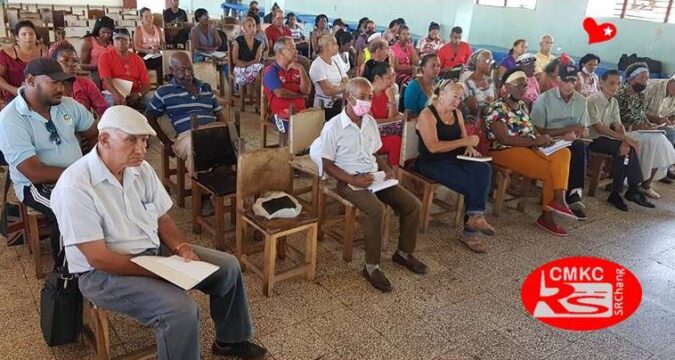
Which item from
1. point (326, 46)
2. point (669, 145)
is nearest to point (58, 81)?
point (326, 46)

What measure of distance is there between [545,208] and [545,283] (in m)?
0.85

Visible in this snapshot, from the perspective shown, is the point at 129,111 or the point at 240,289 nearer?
the point at 129,111

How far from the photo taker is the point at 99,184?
1.83m

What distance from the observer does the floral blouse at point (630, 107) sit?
4.75 meters

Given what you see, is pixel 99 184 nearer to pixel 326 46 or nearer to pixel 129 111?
pixel 129 111

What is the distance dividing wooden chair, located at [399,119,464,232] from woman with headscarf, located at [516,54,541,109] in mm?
1441

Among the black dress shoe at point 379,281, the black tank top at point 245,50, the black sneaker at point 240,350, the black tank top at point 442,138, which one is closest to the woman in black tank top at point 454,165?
the black tank top at point 442,138

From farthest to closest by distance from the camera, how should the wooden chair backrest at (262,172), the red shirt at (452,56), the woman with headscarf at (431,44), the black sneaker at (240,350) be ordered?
the woman with headscarf at (431,44), the red shirt at (452,56), the wooden chair backrest at (262,172), the black sneaker at (240,350)

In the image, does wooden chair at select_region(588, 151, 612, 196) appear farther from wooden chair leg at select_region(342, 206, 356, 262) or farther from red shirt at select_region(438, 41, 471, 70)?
red shirt at select_region(438, 41, 471, 70)

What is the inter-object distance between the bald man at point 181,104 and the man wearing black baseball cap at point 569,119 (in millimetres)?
2470

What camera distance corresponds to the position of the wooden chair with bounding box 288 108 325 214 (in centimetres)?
323

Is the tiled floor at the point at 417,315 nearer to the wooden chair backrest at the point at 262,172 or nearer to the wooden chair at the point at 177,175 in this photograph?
the wooden chair at the point at 177,175

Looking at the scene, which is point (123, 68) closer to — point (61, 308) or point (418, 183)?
point (418, 183)

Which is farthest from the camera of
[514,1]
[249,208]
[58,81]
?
[514,1]
